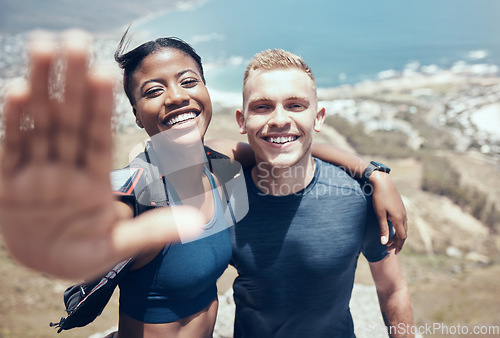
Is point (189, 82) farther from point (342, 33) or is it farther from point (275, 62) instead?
point (342, 33)

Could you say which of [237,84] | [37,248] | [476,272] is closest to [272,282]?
[37,248]

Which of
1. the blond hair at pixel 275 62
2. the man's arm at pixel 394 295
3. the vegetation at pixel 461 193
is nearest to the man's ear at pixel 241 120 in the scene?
the blond hair at pixel 275 62

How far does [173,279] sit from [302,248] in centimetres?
89

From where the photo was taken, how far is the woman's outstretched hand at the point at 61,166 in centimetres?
89

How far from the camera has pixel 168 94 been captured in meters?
2.16

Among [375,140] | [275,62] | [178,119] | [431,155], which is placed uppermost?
[275,62]

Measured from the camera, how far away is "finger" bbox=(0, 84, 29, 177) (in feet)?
2.93

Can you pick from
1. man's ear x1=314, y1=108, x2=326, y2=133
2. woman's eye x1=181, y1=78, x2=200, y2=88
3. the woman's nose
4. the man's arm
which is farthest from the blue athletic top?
the man's arm

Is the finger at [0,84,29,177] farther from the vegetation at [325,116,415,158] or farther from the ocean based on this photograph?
the ocean

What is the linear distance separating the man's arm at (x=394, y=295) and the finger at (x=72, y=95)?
2519 millimetres

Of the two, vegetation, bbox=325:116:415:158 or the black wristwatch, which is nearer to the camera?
the black wristwatch

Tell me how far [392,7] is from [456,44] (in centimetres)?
3611

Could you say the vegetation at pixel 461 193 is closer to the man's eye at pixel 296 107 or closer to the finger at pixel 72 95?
the man's eye at pixel 296 107

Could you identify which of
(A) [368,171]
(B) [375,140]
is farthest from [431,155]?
(A) [368,171]
